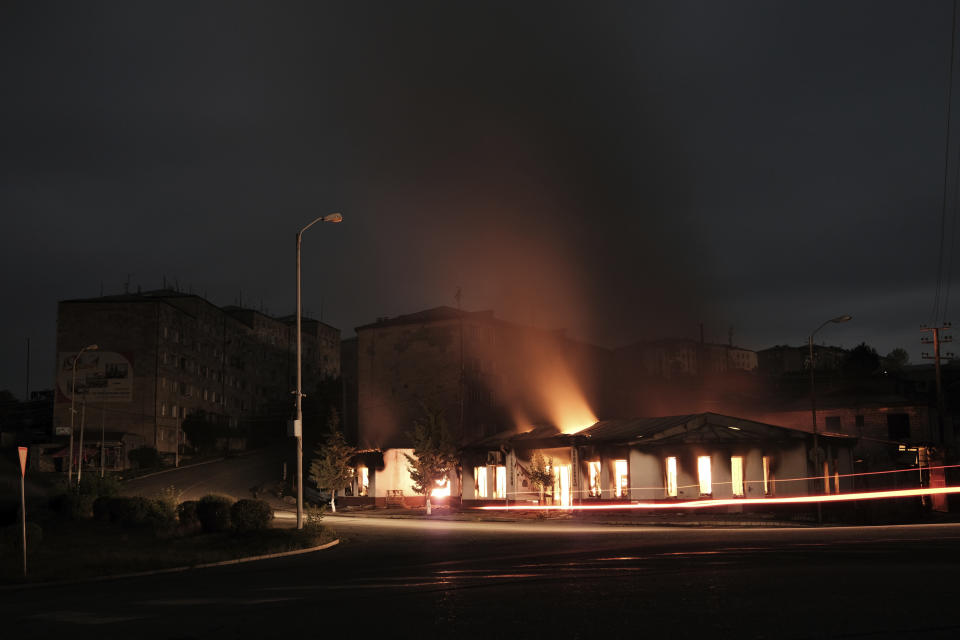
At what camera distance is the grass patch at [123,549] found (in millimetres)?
18297

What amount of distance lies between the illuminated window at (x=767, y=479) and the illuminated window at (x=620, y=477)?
655cm

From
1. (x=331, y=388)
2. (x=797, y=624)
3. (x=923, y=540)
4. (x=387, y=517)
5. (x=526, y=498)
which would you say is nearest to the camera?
(x=797, y=624)

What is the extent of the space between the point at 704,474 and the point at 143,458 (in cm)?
5526

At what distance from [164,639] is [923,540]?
17.0m

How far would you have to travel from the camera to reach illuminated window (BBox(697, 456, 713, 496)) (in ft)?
134

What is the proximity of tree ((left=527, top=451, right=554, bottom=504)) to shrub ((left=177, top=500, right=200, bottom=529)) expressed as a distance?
21.3 m

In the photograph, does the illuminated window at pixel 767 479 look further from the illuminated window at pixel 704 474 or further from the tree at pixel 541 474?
the tree at pixel 541 474

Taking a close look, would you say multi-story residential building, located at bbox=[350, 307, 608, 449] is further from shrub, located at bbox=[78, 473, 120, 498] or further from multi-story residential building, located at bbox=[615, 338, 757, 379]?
multi-story residential building, located at bbox=[615, 338, 757, 379]

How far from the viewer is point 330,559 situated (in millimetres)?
20016

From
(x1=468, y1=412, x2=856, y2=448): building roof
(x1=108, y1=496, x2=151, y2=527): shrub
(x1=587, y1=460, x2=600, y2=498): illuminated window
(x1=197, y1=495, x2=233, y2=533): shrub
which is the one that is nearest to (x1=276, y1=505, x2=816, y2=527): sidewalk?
(x1=587, y1=460, x2=600, y2=498): illuminated window

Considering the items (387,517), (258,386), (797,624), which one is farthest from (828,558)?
(258,386)

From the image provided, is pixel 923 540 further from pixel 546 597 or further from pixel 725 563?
pixel 546 597

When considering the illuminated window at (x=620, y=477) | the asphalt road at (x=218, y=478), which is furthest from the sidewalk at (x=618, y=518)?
the asphalt road at (x=218, y=478)

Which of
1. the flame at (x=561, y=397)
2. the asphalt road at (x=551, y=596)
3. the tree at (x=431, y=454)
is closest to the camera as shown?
the asphalt road at (x=551, y=596)
